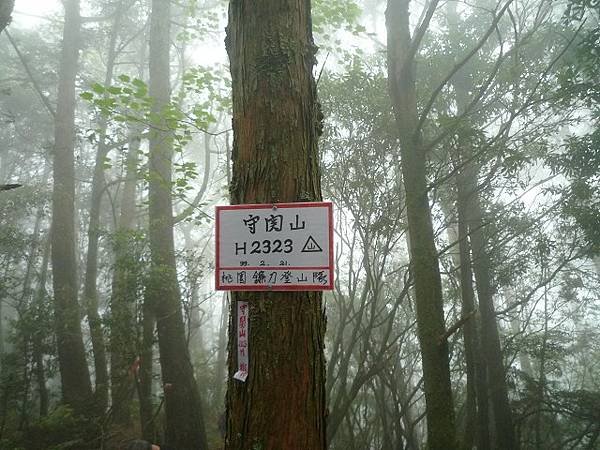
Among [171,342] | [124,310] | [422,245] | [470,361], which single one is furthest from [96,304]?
[470,361]

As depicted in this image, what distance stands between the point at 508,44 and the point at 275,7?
1025 cm

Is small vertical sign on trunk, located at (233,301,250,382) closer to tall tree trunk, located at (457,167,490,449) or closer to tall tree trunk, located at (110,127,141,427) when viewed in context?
tall tree trunk, located at (110,127,141,427)

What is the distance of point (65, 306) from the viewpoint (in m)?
6.91

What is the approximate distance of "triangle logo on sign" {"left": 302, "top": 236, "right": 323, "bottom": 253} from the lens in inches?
55.7

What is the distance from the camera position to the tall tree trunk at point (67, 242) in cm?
681

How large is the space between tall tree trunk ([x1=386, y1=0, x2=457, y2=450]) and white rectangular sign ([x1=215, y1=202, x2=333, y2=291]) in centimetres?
288

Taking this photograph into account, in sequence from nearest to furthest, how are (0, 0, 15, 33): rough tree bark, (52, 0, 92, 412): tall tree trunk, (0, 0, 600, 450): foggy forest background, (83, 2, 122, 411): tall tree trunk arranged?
1. (0, 0, 15, 33): rough tree bark
2. (0, 0, 600, 450): foggy forest background
3. (83, 2, 122, 411): tall tree trunk
4. (52, 0, 92, 412): tall tree trunk

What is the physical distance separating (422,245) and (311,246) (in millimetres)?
2949

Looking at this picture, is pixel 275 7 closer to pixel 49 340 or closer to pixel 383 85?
pixel 383 85

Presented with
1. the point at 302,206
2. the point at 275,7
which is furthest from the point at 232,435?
the point at 275,7

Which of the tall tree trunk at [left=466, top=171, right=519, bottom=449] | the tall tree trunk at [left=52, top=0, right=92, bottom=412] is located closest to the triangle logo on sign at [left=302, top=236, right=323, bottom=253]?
the tall tree trunk at [left=466, top=171, right=519, bottom=449]

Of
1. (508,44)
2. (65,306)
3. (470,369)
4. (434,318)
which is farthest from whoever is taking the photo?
(508,44)

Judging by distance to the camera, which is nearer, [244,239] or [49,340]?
[244,239]

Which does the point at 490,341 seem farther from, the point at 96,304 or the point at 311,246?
the point at 96,304
